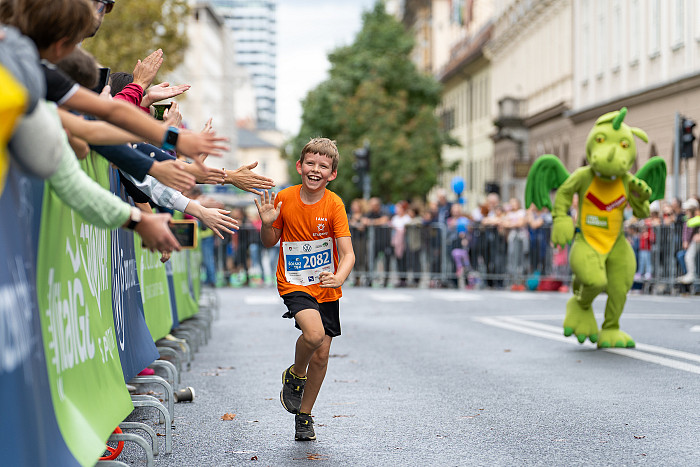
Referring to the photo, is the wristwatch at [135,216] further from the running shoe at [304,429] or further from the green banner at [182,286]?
the green banner at [182,286]

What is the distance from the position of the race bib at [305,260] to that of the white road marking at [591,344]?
402cm

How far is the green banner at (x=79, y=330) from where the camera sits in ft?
15.2

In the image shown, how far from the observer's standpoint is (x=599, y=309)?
58.2 ft

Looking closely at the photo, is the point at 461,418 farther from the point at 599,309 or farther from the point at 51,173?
the point at 599,309

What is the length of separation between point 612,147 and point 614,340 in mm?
1899

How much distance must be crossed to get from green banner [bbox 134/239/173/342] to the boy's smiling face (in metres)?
1.48

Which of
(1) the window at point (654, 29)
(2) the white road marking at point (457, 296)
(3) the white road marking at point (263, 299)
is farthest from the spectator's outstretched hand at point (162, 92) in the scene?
(1) the window at point (654, 29)

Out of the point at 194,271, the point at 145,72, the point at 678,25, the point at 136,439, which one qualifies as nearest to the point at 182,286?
the point at 194,271

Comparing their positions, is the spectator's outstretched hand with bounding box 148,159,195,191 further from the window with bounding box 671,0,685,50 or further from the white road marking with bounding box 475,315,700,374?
the window with bounding box 671,0,685,50

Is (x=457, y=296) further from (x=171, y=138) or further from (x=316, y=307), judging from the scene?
(x=171, y=138)

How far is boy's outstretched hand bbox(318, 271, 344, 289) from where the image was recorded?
693 cm

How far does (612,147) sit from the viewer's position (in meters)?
11.8

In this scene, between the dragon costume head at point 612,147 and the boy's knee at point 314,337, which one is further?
the dragon costume head at point 612,147

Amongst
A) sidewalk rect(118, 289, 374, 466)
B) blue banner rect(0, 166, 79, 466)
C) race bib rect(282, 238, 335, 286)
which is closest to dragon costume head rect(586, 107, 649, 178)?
sidewalk rect(118, 289, 374, 466)
